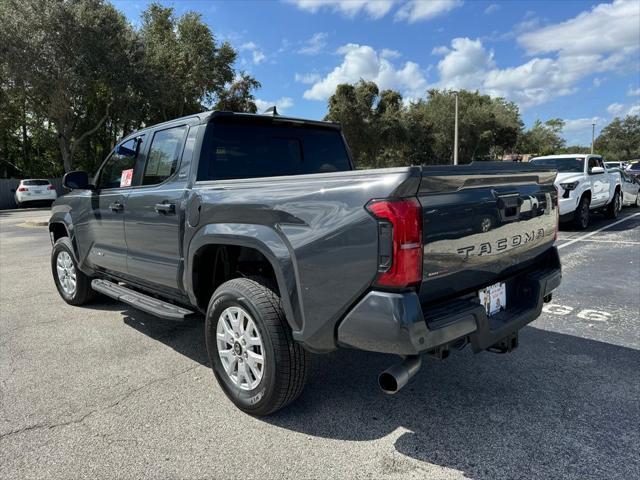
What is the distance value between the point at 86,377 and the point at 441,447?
2676 millimetres

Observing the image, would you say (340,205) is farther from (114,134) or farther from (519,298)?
(114,134)

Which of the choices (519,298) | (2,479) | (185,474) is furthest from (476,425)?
(2,479)

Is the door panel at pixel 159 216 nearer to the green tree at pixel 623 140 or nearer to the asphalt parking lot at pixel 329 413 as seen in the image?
the asphalt parking lot at pixel 329 413

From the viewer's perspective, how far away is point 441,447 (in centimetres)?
268

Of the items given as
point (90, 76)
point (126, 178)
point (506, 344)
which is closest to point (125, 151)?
point (126, 178)

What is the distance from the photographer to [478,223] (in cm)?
263

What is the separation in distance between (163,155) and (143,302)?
1233 mm

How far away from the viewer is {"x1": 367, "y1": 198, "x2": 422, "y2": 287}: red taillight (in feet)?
7.39

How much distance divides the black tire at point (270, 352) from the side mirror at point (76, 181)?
2630 millimetres

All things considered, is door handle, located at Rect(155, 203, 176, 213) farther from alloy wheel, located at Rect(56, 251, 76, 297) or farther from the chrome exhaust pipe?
alloy wheel, located at Rect(56, 251, 76, 297)

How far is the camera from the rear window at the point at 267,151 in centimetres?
359

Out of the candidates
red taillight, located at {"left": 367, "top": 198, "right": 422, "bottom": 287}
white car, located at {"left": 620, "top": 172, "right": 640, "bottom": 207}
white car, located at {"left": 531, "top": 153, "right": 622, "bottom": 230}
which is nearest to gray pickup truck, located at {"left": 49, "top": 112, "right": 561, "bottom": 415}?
red taillight, located at {"left": 367, "top": 198, "right": 422, "bottom": 287}

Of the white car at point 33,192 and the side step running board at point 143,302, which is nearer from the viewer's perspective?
the side step running board at point 143,302

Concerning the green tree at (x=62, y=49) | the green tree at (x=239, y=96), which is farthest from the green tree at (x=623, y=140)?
the green tree at (x=62, y=49)
